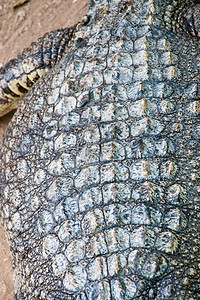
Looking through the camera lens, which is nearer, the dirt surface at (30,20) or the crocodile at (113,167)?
the crocodile at (113,167)

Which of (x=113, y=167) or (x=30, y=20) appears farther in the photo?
(x=30, y=20)

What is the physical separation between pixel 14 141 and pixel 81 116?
602 mm

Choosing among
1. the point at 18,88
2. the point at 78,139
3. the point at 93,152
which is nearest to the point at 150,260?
the point at 93,152

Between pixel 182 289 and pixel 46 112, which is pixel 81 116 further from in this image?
pixel 182 289

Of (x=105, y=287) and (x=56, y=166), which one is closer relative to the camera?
(x=105, y=287)

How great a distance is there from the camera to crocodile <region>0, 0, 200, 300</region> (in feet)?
5.57

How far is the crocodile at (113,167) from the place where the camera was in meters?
1.70

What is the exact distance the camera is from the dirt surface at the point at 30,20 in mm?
3697

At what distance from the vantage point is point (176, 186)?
71.9 inches

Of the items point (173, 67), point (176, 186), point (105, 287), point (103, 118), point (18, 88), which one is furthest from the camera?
point (18, 88)

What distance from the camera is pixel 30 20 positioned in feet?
12.8

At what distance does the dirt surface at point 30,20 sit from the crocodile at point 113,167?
125 centimetres

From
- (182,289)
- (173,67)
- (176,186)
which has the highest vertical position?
(173,67)

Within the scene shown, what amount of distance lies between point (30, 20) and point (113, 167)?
8.63 ft
